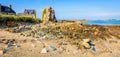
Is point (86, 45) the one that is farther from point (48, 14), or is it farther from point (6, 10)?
point (6, 10)

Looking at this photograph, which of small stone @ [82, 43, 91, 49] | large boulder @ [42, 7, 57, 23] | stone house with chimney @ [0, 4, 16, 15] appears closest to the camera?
small stone @ [82, 43, 91, 49]

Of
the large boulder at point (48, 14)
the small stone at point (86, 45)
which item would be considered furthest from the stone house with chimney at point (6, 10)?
the small stone at point (86, 45)

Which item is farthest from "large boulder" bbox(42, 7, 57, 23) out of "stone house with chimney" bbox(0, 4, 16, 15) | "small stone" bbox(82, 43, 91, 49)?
"stone house with chimney" bbox(0, 4, 16, 15)

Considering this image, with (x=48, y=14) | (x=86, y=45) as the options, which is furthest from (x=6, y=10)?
(x=86, y=45)

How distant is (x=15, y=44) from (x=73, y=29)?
762 centimetres

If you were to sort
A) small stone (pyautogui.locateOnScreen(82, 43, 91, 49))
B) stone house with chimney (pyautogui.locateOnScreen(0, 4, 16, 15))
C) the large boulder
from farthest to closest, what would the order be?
stone house with chimney (pyautogui.locateOnScreen(0, 4, 16, 15)) → the large boulder → small stone (pyautogui.locateOnScreen(82, 43, 91, 49))

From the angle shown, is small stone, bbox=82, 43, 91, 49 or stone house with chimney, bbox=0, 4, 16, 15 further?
stone house with chimney, bbox=0, 4, 16, 15

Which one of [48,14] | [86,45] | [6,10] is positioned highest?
[48,14]

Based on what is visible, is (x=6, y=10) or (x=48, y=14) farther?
(x=6, y=10)

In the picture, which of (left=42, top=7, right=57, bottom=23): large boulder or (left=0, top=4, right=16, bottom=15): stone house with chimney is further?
(left=0, top=4, right=16, bottom=15): stone house with chimney

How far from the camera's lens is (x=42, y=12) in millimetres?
25484

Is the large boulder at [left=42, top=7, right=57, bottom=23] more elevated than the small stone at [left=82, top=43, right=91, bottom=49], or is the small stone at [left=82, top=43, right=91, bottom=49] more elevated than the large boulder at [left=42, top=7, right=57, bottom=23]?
the large boulder at [left=42, top=7, right=57, bottom=23]

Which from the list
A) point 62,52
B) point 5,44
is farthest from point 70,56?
point 5,44

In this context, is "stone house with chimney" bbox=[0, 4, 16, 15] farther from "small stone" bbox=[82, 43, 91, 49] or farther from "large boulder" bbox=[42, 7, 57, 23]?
"small stone" bbox=[82, 43, 91, 49]
